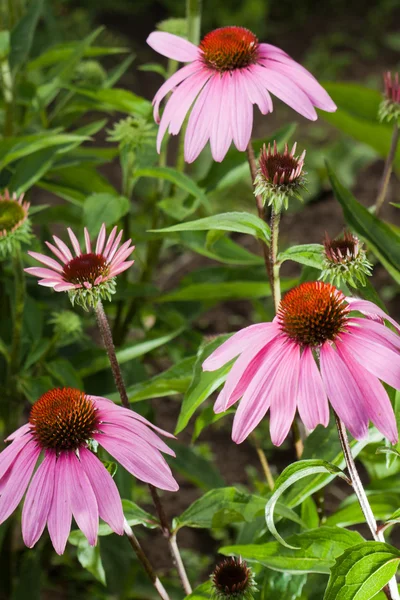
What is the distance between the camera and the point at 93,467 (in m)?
0.62

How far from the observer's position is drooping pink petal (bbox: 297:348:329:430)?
57 cm

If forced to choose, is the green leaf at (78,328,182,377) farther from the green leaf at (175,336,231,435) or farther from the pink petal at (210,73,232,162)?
the pink petal at (210,73,232,162)

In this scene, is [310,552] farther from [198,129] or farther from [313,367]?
[198,129]

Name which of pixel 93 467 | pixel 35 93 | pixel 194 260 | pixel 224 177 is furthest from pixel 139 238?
pixel 194 260

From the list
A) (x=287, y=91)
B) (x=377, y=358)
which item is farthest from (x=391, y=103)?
(x=377, y=358)

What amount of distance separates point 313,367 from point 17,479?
0.24 meters

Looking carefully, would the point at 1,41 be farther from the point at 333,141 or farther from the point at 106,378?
the point at 333,141

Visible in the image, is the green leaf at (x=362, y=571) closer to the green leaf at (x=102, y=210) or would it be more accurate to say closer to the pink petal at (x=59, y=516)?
the pink petal at (x=59, y=516)

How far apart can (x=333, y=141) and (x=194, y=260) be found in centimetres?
69

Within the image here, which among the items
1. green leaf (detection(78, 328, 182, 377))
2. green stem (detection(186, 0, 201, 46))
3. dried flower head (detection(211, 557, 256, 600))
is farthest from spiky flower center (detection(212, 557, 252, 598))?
green stem (detection(186, 0, 201, 46))

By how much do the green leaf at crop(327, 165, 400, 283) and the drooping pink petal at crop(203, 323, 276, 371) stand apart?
293 mm

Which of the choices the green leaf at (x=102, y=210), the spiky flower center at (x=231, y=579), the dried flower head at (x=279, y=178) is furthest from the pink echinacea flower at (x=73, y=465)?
the green leaf at (x=102, y=210)

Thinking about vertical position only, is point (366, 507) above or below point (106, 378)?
below

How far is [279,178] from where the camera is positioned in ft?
2.07
